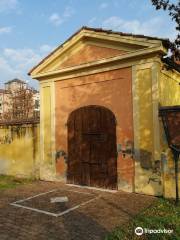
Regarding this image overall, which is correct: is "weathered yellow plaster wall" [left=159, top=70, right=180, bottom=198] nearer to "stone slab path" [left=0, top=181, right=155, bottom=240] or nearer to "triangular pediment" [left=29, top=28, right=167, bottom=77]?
"stone slab path" [left=0, top=181, right=155, bottom=240]

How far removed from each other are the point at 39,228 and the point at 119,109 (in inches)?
194

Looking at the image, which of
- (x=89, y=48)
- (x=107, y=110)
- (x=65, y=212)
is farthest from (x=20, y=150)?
(x=65, y=212)

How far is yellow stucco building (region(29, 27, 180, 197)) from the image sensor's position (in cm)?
841

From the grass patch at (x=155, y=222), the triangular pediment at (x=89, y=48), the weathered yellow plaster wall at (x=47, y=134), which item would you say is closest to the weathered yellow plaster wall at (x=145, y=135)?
the triangular pediment at (x=89, y=48)

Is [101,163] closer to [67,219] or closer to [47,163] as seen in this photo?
[47,163]

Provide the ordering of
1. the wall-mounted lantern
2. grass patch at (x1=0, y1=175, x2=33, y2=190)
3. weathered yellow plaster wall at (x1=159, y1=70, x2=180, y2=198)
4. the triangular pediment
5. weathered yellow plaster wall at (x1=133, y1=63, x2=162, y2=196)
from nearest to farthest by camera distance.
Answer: the wall-mounted lantern → weathered yellow plaster wall at (x1=159, y1=70, x2=180, y2=198) → weathered yellow plaster wall at (x1=133, y1=63, x2=162, y2=196) → the triangular pediment → grass patch at (x1=0, y1=175, x2=33, y2=190)

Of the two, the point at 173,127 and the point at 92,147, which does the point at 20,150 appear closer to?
the point at 92,147

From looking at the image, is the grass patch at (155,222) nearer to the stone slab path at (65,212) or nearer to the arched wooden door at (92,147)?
the stone slab path at (65,212)

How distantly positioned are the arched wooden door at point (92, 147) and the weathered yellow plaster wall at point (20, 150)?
197 centimetres

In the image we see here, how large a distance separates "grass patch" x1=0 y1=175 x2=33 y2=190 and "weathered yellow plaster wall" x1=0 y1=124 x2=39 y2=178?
14.4 inches

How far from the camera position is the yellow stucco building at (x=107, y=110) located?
27.6 ft

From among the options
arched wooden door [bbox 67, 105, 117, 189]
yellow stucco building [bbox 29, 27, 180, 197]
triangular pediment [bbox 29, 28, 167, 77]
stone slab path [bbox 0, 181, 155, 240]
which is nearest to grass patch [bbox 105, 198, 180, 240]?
stone slab path [bbox 0, 181, 155, 240]

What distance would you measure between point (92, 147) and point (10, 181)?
13.0 ft

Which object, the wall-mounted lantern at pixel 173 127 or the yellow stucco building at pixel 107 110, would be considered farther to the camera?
the yellow stucco building at pixel 107 110
